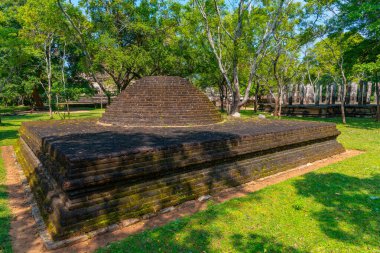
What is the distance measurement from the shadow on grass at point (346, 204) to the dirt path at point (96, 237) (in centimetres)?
96

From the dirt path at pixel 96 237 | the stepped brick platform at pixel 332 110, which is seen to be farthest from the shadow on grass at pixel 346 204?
the stepped brick platform at pixel 332 110

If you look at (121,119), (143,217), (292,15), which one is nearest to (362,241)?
(143,217)

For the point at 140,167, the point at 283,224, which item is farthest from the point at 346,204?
the point at 140,167

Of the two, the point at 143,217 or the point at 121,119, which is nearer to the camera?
the point at 143,217

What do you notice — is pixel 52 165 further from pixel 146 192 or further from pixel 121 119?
pixel 121 119

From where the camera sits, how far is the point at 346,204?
5.29 meters

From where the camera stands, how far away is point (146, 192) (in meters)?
5.03

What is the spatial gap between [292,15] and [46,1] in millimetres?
16862

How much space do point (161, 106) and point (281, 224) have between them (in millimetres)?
6767

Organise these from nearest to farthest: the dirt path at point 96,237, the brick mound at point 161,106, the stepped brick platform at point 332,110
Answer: the dirt path at point 96,237, the brick mound at point 161,106, the stepped brick platform at point 332,110

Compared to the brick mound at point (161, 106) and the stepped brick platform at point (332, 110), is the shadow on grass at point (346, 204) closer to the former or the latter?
the brick mound at point (161, 106)

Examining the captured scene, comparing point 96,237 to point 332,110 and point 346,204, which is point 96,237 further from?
point 332,110

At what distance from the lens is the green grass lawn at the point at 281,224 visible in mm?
3854

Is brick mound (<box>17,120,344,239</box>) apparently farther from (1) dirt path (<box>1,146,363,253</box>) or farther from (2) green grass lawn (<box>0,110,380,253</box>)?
(2) green grass lawn (<box>0,110,380,253</box>)
